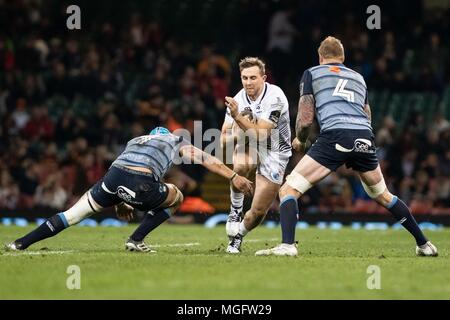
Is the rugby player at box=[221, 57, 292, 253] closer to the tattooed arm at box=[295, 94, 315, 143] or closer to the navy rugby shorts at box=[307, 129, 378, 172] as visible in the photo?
the tattooed arm at box=[295, 94, 315, 143]

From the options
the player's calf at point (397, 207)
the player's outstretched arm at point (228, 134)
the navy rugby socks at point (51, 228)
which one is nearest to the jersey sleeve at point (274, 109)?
the player's outstretched arm at point (228, 134)

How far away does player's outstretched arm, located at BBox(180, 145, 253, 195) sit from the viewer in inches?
457

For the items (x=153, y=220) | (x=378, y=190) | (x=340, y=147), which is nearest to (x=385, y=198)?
(x=378, y=190)

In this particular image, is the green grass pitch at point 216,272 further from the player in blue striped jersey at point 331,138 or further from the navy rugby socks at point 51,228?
the player in blue striped jersey at point 331,138

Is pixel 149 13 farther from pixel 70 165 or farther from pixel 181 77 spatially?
pixel 70 165

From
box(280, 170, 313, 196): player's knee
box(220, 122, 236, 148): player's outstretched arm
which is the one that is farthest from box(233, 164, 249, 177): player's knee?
box(280, 170, 313, 196): player's knee

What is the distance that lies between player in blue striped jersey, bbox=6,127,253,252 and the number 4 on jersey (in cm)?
138

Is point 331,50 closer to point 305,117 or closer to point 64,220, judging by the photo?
point 305,117

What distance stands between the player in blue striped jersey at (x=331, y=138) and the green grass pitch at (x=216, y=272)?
22.1 inches

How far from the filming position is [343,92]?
1151cm

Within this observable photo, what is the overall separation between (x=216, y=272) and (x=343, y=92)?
2744 mm

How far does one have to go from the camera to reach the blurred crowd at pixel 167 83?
21.4 metres
